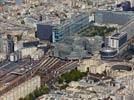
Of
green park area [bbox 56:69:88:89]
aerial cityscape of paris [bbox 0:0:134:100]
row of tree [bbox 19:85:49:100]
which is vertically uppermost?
aerial cityscape of paris [bbox 0:0:134:100]

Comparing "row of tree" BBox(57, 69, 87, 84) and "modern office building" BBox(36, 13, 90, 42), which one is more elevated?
"modern office building" BBox(36, 13, 90, 42)

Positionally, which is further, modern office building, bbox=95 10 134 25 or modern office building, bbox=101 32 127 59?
modern office building, bbox=95 10 134 25

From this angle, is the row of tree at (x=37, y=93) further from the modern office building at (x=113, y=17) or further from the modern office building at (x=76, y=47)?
the modern office building at (x=113, y=17)

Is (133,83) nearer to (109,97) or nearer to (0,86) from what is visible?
(109,97)

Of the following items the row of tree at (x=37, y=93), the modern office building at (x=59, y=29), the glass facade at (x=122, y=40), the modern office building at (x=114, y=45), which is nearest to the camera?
the row of tree at (x=37, y=93)

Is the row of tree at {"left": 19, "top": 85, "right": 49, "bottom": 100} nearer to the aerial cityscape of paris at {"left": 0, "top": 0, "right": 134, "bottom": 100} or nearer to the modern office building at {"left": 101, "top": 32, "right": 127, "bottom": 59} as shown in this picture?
the aerial cityscape of paris at {"left": 0, "top": 0, "right": 134, "bottom": 100}

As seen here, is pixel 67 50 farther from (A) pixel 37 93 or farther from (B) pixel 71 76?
(A) pixel 37 93

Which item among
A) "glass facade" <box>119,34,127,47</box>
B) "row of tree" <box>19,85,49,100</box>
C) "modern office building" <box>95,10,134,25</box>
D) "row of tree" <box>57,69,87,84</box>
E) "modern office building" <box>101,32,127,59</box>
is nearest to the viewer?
"row of tree" <box>19,85,49,100</box>

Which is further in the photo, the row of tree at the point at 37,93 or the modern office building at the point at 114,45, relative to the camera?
the modern office building at the point at 114,45

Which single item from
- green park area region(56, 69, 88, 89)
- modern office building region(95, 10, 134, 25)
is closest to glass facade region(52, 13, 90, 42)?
modern office building region(95, 10, 134, 25)

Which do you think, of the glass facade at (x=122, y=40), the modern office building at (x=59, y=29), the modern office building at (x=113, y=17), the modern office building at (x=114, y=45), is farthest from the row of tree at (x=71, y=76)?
the modern office building at (x=113, y=17)
